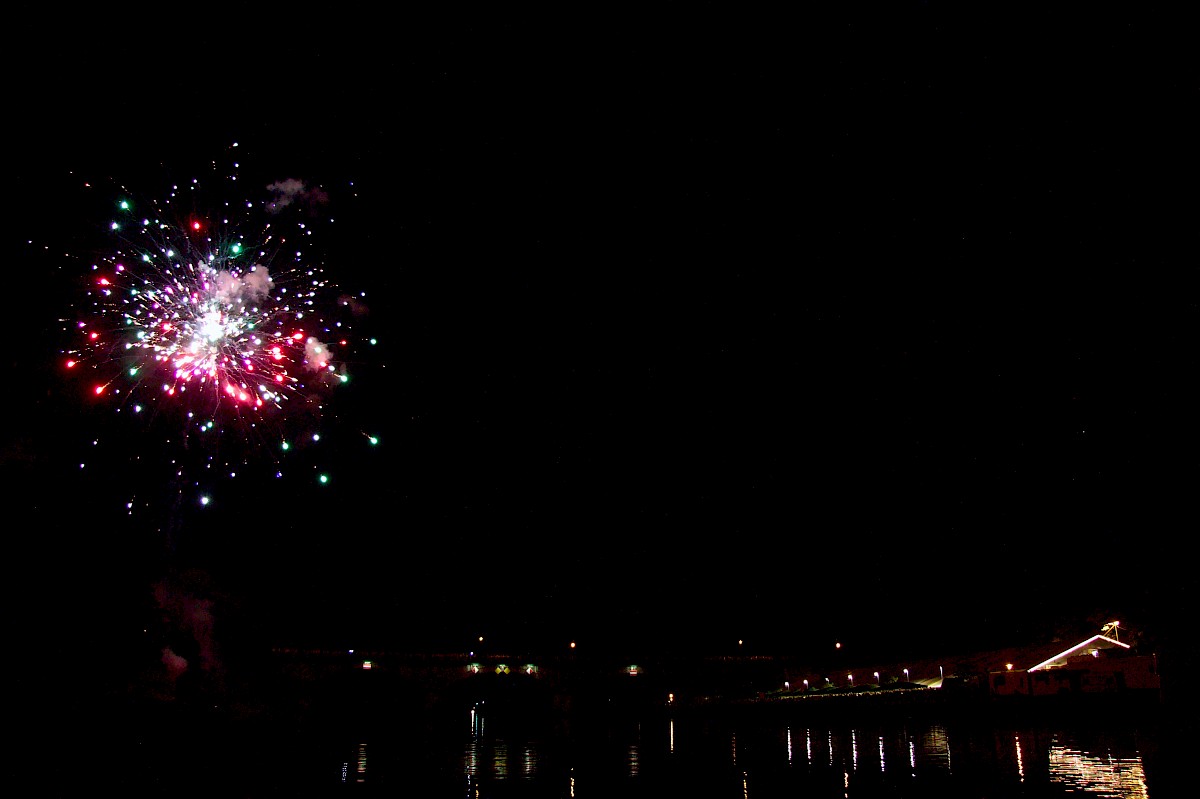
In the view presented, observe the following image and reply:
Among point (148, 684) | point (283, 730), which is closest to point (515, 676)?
point (283, 730)

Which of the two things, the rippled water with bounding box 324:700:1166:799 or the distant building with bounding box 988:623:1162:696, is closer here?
the rippled water with bounding box 324:700:1166:799

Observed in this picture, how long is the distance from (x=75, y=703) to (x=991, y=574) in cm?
3627

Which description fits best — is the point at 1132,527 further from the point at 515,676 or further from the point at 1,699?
the point at 515,676

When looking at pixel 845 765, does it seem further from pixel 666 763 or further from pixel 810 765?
pixel 666 763

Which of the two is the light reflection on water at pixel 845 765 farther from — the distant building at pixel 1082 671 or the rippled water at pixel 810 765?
the distant building at pixel 1082 671

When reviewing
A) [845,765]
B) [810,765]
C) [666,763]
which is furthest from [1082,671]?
[666,763]

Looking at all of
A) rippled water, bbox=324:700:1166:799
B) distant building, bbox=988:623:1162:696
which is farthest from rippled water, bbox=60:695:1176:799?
distant building, bbox=988:623:1162:696

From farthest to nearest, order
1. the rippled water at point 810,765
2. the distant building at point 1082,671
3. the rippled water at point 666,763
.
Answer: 1. the distant building at point 1082,671
2. the rippled water at point 666,763
3. the rippled water at point 810,765

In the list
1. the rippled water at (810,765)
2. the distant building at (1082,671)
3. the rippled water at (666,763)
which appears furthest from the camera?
the distant building at (1082,671)

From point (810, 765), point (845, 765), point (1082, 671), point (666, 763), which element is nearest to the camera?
point (845, 765)

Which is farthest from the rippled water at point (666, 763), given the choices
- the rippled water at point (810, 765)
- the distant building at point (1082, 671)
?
the distant building at point (1082, 671)

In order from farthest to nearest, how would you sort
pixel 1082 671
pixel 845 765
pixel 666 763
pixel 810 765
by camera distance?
pixel 1082 671
pixel 666 763
pixel 810 765
pixel 845 765

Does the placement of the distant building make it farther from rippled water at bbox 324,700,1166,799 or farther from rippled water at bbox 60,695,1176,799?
rippled water at bbox 324,700,1166,799

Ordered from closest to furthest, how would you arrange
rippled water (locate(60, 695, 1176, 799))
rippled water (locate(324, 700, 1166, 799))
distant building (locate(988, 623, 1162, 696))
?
1. rippled water (locate(324, 700, 1166, 799))
2. rippled water (locate(60, 695, 1176, 799))
3. distant building (locate(988, 623, 1162, 696))
